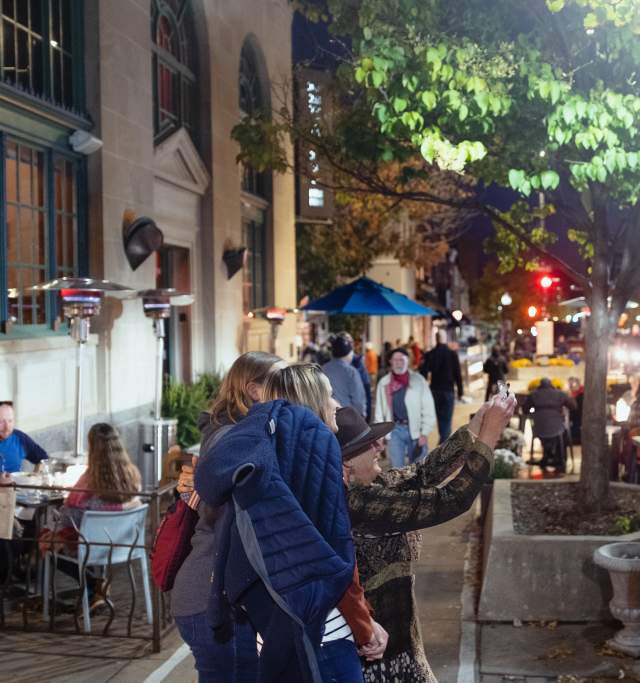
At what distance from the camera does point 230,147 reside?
58.9 feet

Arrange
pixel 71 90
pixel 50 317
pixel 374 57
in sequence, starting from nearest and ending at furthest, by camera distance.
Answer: pixel 374 57
pixel 50 317
pixel 71 90

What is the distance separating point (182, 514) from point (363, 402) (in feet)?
26.7

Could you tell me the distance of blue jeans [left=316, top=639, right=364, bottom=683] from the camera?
309 centimetres

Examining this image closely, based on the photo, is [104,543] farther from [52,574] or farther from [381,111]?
[381,111]

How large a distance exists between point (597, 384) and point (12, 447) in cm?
515

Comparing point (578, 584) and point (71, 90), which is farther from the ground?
point (71, 90)

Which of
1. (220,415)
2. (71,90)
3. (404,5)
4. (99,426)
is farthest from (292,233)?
(220,415)

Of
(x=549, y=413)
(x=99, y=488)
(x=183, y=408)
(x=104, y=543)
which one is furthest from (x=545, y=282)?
(x=104, y=543)

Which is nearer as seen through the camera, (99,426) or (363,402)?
(99,426)

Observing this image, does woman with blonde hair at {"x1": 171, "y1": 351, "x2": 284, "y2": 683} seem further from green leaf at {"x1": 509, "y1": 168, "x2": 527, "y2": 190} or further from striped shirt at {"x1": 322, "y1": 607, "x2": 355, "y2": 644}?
green leaf at {"x1": 509, "y1": 168, "x2": 527, "y2": 190}

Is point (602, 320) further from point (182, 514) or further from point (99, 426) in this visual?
point (182, 514)

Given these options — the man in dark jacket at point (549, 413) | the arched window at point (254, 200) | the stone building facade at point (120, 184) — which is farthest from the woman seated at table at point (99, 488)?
the arched window at point (254, 200)

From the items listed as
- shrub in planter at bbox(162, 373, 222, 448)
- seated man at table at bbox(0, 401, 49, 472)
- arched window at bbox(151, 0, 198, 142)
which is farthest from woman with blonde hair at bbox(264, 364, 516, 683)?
arched window at bbox(151, 0, 198, 142)

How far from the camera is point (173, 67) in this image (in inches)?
625
